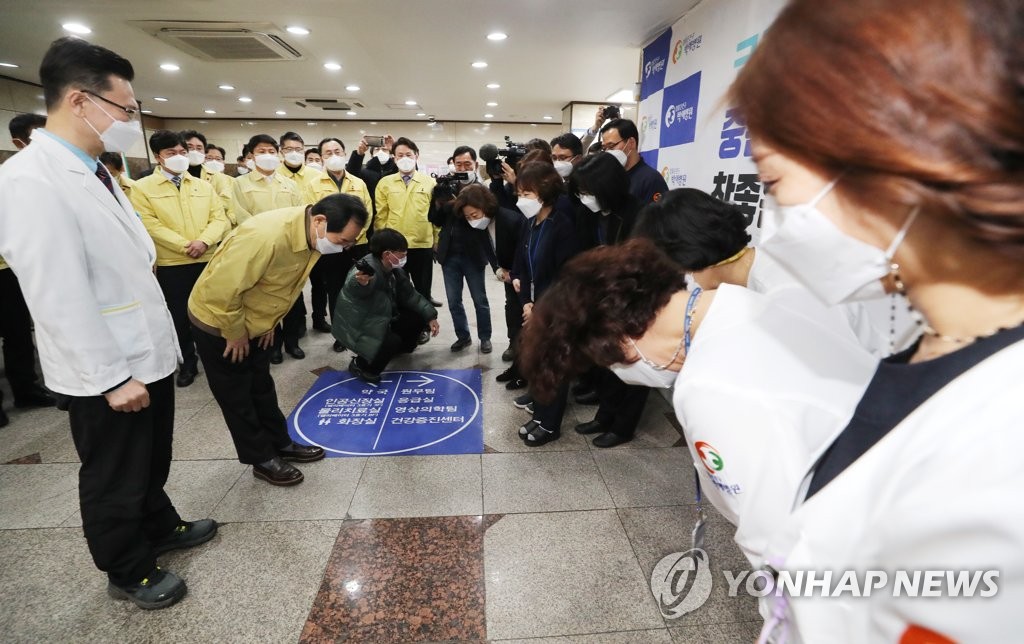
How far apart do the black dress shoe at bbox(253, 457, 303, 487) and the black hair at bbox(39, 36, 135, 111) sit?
160cm

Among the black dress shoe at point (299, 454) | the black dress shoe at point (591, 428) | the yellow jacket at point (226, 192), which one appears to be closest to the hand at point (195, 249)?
the yellow jacket at point (226, 192)

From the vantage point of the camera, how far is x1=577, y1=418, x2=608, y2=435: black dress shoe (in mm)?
2732

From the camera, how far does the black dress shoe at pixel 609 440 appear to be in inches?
102

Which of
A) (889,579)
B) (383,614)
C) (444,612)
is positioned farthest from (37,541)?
(889,579)

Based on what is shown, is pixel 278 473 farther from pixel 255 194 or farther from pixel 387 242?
pixel 255 194

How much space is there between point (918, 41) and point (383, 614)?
187cm

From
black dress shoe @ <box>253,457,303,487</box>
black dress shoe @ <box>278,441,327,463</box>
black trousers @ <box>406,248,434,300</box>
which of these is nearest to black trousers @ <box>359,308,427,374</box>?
black trousers @ <box>406,248,434,300</box>

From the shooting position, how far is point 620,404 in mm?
2639

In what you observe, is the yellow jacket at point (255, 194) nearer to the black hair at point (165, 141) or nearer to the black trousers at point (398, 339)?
the black hair at point (165, 141)

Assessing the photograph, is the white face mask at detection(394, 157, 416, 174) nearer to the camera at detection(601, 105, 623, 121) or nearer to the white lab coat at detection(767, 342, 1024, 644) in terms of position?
the camera at detection(601, 105, 623, 121)

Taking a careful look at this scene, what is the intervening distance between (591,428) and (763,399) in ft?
6.72

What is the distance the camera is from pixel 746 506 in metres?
0.76

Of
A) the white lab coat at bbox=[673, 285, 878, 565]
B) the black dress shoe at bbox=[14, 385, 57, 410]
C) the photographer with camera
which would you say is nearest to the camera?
the white lab coat at bbox=[673, 285, 878, 565]

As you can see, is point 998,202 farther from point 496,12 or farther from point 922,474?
point 496,12
